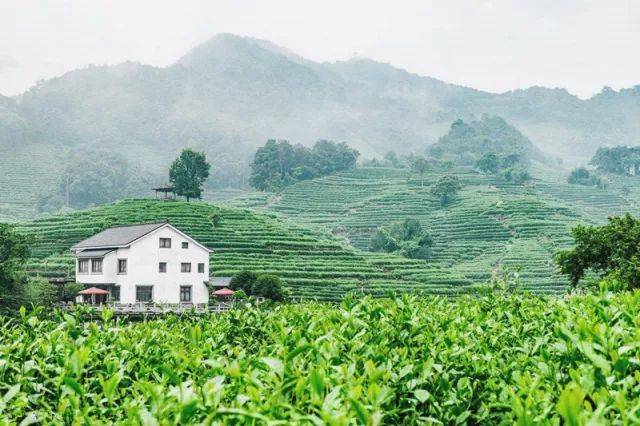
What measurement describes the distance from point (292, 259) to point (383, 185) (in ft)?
191

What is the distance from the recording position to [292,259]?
192 ft

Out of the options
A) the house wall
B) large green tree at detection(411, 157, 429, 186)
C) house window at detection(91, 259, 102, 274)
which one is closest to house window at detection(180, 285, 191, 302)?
the house wall

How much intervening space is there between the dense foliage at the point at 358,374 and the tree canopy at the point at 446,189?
9221 centimetres

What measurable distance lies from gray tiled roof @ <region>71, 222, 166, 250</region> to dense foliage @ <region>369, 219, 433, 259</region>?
32548 millimetres

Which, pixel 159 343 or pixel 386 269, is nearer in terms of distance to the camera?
pixel 159 343

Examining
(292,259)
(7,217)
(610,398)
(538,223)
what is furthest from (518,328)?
(7,217)

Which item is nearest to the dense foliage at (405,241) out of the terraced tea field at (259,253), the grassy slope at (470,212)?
the grassy slope at (470,212)

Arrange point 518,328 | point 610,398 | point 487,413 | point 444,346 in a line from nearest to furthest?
1. point 610,398
2. point 487,413
3. point 444,346
4. point 518,328

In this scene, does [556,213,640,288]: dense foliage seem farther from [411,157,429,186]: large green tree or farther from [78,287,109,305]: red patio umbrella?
[411,157,429,186]: large green tree

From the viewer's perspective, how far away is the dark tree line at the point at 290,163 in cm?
11819

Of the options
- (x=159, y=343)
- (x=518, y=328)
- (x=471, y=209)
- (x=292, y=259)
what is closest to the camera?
(x=518, y=328)

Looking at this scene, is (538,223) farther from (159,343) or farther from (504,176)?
(159,343)

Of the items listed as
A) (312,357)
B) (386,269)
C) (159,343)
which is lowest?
(386,269)

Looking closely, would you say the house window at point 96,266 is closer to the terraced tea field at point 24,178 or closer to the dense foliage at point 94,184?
the terraced tea field at point 24,178
